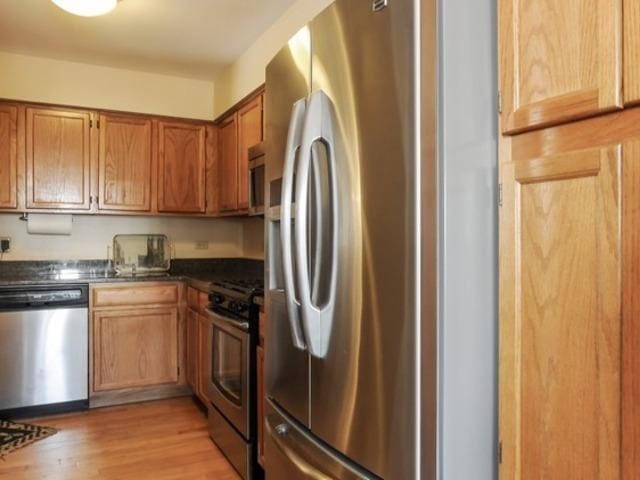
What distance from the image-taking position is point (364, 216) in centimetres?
113

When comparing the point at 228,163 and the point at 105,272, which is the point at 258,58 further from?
the point at 105,272

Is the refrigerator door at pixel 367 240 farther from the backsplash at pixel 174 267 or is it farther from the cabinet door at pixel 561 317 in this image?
the backsplash at pixel 174 267

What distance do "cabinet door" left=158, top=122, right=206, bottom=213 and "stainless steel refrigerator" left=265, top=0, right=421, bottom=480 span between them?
8.70ft

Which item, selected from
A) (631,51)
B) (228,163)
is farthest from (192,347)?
(631,51)

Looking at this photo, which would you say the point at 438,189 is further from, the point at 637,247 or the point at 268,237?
the point at 268,237

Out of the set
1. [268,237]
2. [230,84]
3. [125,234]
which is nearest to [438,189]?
[268,237]

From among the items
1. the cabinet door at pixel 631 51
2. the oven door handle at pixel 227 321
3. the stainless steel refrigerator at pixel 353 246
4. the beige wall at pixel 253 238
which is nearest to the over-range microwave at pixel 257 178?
the oven door handle at pixel 227 321

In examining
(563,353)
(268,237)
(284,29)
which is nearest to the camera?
(563,353)

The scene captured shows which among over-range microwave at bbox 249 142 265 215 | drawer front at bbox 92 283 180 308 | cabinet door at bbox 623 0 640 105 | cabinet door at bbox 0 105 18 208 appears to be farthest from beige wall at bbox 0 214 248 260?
cabinet door at bbox 623 0 640 105

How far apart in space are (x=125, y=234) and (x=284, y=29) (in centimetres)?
219

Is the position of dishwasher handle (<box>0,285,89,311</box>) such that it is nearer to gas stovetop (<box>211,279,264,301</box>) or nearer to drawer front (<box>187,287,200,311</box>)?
drawer front (<box>187,287,200,311</box>)

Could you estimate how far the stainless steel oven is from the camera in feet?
7.61

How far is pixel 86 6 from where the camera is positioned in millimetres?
2484

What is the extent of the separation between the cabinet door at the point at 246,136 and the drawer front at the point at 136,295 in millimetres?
842
